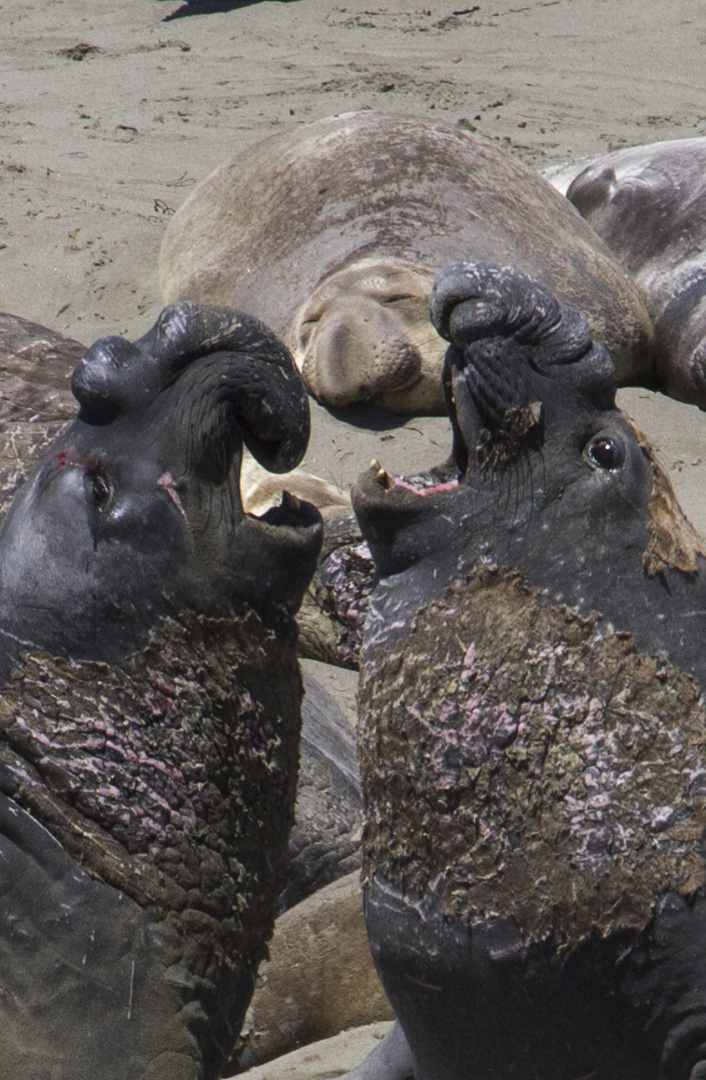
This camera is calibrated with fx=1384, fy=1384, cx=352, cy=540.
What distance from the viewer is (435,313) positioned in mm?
2066

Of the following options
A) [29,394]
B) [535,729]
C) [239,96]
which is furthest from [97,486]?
[239,96]

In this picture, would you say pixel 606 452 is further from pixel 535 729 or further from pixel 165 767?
pixel 165 767

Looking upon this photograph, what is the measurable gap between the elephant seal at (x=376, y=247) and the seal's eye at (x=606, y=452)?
331cm

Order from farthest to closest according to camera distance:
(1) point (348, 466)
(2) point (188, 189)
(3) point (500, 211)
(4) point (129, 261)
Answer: (2) point (188, 189)
(4) point (129, 261)
(3) point (500, 211)
(1) point (348, 466)

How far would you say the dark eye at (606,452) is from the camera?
1.91 m

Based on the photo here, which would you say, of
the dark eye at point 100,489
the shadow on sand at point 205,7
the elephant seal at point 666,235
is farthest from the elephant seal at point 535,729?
the shadow on sand at point 205,7

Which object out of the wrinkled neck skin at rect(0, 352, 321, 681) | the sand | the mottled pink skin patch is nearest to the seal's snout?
the wrinkled neck skin at rect(0, 352, 321, 681)

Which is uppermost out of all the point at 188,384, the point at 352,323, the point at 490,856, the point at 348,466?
the point at 188,384

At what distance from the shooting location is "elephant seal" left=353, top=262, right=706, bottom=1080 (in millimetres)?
1766

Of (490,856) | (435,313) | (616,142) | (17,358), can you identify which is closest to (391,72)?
(616,142)

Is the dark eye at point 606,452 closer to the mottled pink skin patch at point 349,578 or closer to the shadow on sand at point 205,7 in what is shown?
the mottled pink skin patch at point 349,578

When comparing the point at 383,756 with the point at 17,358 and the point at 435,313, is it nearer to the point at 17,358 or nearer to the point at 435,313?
the point at 435,313

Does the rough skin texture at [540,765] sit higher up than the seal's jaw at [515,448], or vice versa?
the seal's jaw at [515,448]

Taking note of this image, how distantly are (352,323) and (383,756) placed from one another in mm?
3512
